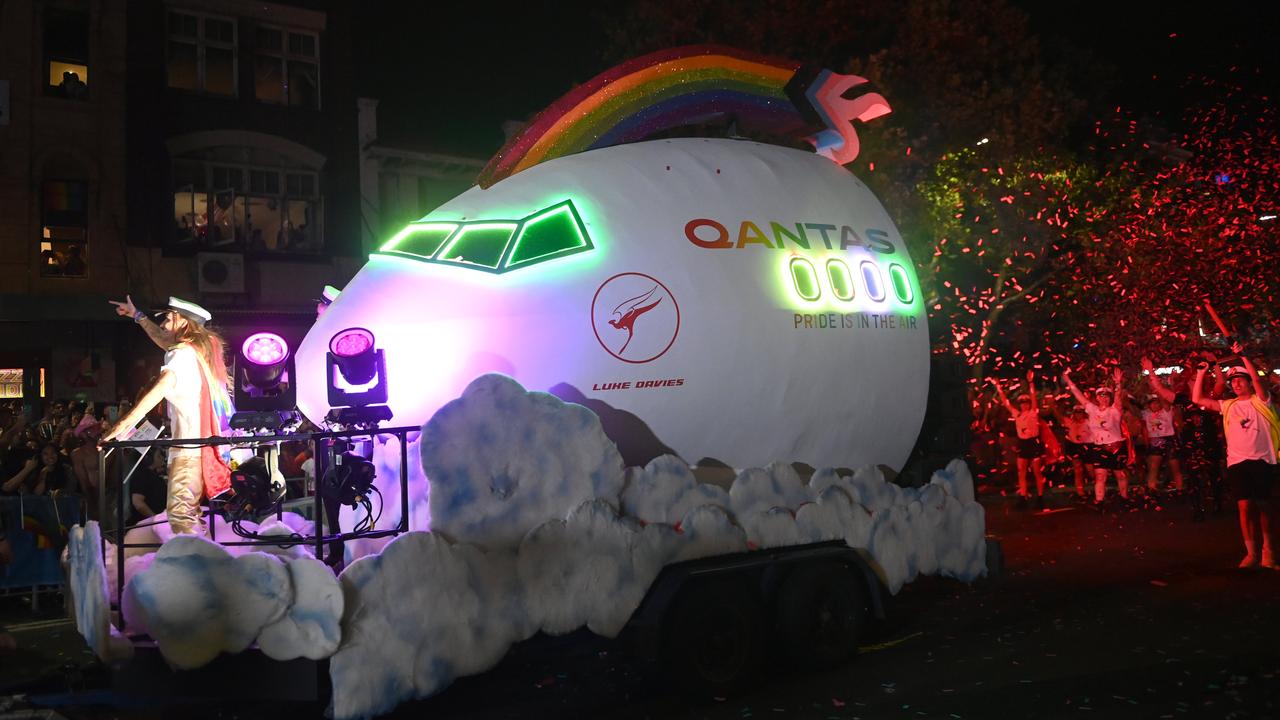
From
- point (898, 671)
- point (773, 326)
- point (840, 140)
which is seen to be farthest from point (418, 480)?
point (840, 140)

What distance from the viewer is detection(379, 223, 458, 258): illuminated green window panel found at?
7117 mm

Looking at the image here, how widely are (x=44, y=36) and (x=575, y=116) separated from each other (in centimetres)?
1711

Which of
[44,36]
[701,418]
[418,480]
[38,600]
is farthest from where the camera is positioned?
[44,36]

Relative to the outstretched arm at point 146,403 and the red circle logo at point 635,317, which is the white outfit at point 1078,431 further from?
the outstretched arm at point 146,403

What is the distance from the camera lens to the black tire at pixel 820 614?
7.09 meters

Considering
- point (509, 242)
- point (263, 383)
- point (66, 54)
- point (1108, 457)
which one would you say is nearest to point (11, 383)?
point (66, 54)

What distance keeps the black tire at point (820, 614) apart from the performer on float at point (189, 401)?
3917mm

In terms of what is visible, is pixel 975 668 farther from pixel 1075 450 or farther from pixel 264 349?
pixel 1075 450

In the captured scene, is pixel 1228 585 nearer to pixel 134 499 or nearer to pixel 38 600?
A: pixel 134 499

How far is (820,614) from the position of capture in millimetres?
7336

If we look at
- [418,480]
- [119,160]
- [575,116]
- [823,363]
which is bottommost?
[418,480]

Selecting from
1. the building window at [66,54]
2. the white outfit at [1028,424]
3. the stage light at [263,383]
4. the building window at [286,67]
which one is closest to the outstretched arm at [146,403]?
the stage light at [263,383]

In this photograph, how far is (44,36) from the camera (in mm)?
20375

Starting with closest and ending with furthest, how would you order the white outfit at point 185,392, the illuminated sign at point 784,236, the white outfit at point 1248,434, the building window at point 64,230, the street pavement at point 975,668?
the street pavement at point 975,668 < the white outfit at point 185,392 < the illuminated sign at point 784,236 < the white outfit at point 1248,434 < the building window at point 64,230
